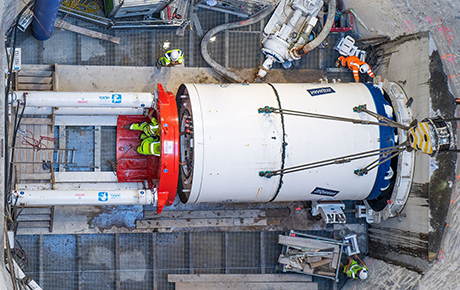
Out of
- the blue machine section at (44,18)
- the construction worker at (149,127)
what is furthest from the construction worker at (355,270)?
the blue machine section at (44,18)

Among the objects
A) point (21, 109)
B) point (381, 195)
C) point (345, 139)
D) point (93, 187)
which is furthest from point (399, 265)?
point (21, 109)

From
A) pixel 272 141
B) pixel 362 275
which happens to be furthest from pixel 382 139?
pixel 362 275

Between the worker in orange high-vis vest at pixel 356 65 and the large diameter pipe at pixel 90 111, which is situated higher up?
the worker in orange high-vis vest at pixel 356 65

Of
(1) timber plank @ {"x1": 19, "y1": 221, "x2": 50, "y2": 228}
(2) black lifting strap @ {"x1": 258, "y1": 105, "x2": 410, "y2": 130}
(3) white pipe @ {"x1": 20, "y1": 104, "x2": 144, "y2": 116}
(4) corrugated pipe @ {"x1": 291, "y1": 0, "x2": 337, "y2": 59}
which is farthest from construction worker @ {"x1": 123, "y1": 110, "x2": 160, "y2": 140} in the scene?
(4) corrugated pipe @ {"x1": 291, "y1": 0, "x2": 337, "y2": 59}

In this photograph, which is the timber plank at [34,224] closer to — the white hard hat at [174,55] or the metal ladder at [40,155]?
the metal ladder at [40,155]

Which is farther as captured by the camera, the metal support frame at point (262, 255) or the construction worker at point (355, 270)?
the metal support frame at point (262, 255)
